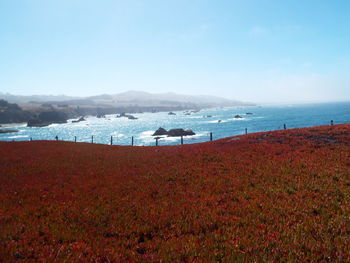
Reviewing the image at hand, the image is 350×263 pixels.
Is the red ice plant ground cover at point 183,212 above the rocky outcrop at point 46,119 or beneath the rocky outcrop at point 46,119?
beneath

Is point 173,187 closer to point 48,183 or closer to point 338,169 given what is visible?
point 48,183

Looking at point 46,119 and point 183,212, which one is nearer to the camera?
point 183,212

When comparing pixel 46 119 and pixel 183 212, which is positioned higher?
pixel 46 119

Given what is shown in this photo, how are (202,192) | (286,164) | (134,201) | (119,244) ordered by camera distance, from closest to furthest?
(119,244) → (134,201) → (202,192) → (286,164)

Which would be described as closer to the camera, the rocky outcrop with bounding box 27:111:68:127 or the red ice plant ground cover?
the red ice plant ground cover

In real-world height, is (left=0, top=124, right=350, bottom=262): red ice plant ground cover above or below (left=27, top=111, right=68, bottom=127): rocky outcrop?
below

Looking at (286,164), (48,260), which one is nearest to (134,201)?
(48,260)

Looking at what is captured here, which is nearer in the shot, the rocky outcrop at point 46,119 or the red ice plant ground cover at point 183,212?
the red ice plant ground cover at point 183,212

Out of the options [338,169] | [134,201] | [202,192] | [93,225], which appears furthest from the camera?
[338,169]
